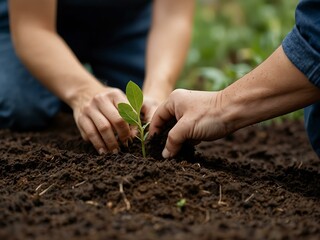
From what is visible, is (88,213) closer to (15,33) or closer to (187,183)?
(187,183)

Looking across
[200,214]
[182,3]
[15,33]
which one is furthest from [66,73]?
[200,214]

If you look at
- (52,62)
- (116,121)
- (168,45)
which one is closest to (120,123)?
(116,121)

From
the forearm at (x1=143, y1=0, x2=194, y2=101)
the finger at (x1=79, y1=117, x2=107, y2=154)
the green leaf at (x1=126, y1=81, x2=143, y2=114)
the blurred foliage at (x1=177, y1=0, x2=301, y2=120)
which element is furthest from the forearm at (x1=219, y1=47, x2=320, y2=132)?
the blurred foliage at (x1=177, y1=0, x2=301, y2=120)

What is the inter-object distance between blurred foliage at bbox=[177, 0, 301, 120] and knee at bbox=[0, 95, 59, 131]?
1097mm

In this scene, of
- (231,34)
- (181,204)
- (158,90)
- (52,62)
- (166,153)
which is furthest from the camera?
(231,34)

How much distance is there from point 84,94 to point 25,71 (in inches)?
30.0

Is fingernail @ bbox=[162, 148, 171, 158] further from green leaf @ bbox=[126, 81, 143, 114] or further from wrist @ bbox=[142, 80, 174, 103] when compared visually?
wrist @ bbox=[142, 80, 174, 103]

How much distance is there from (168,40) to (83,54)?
0.60m

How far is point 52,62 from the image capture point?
2.25m

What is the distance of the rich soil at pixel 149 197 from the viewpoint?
1.30 meters

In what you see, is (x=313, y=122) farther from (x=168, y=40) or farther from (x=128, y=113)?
(x=168, y=40)

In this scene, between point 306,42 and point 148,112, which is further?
point 148,112

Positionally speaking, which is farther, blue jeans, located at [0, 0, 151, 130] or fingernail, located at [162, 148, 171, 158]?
blue jeans, located at [0, 0, 151, 130]

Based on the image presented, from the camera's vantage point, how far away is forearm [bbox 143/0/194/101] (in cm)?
251
